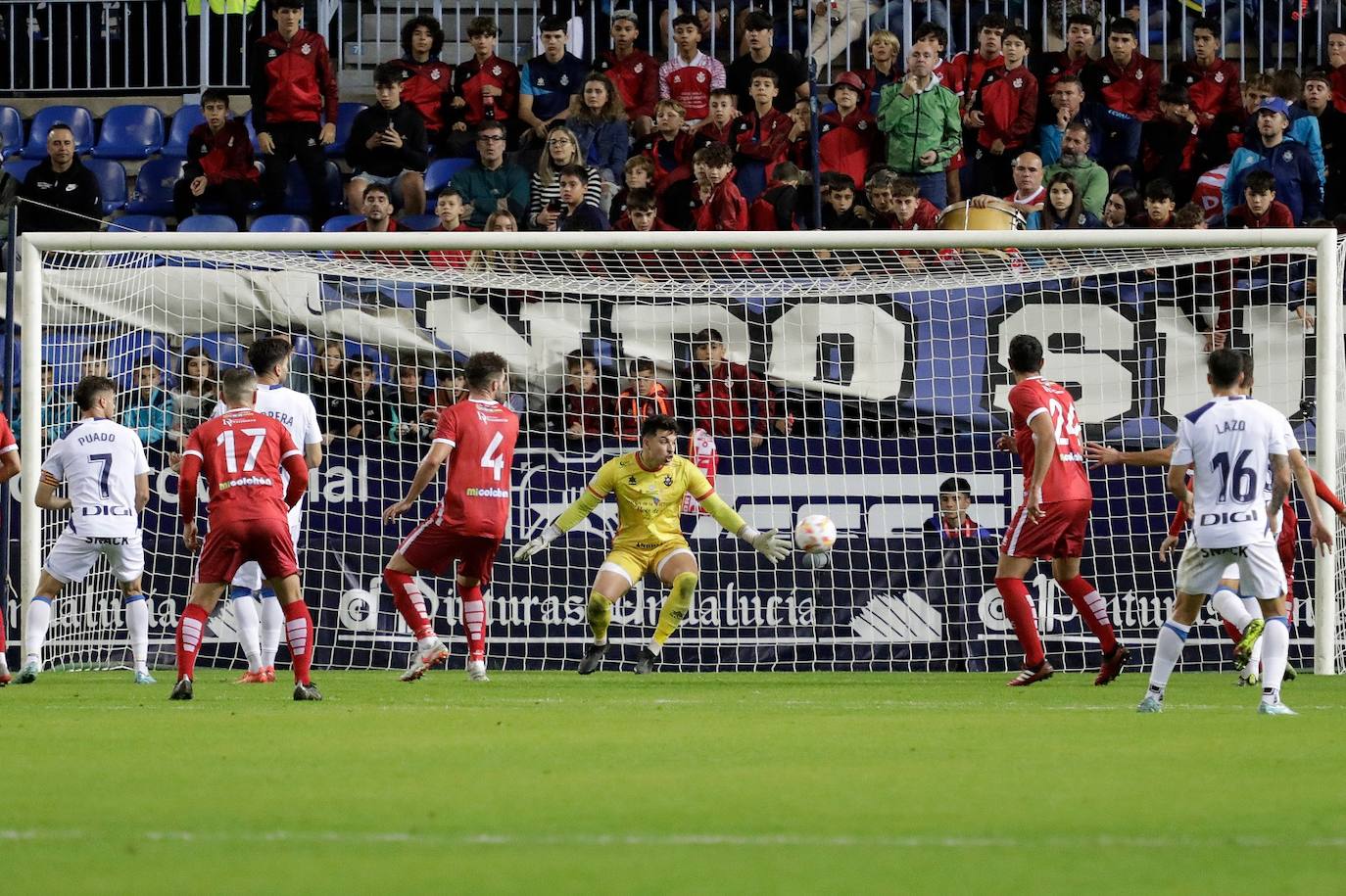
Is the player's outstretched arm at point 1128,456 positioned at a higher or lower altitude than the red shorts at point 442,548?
higher

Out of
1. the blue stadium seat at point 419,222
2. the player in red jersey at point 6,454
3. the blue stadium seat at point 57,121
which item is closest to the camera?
the player in red jersey at point 6,454

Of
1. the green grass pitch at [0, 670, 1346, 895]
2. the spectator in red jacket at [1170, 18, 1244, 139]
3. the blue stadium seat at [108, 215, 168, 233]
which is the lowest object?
the green grass pitch at [0, 670, 1346, 895]

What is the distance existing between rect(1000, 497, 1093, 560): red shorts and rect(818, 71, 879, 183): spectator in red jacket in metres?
6.02

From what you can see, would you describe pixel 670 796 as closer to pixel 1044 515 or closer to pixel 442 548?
pixel 1044 515

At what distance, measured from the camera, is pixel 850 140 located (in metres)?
17.1

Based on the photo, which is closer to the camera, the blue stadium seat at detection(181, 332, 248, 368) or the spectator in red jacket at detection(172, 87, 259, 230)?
the blue stadium seat at detection(181, 332, 248, 368)

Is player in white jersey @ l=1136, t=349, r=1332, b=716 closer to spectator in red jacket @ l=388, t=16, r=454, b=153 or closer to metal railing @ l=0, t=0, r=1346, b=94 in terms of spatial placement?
metal railing @ l=0, t=0, r=1346, b=94

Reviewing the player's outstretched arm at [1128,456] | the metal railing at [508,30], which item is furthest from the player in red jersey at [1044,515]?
the metal railing at [508,30]

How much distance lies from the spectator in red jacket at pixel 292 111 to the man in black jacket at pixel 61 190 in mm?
1558

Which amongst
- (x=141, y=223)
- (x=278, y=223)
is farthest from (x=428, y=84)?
(x=141, y=223)

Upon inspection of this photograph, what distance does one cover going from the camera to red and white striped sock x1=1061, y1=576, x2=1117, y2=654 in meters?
11.7

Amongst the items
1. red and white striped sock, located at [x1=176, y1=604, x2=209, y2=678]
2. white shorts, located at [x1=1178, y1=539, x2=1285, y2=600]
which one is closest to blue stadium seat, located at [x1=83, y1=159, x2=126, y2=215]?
red and white striped sock, located at [x1=176, y1=604, x2=209, y2=678]

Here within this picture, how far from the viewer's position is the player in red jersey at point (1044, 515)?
11.6m

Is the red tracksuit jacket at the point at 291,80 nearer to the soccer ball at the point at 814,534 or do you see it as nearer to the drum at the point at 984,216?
the drum at the point at 984,216
